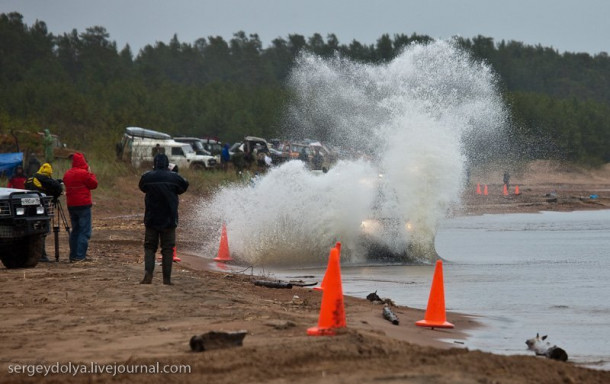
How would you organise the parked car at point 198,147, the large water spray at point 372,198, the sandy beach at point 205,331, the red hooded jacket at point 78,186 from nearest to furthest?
the sandy beach at point 205,331, the red hooded jacket at point 78,186, the large water spray at point 372,198, the parked car at point 198,147

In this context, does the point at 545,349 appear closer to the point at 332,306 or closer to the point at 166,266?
the point at 332,306

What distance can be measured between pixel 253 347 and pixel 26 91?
70.4 metres

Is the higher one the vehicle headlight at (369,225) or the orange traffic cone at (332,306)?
the vehicle headlight at (369,225)

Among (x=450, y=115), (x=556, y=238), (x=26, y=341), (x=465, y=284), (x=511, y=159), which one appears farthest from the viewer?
(x=511, y=159)

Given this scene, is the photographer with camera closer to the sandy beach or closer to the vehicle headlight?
the sandy beach

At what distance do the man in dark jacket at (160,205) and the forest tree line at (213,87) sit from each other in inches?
783

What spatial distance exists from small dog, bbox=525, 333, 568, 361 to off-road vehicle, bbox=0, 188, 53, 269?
27.6 ft

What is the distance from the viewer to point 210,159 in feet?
169

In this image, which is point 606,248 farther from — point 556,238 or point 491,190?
point 491,190

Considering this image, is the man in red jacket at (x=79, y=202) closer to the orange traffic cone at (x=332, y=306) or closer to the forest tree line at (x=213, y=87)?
the orange traffic cone at (x=332, y=306)

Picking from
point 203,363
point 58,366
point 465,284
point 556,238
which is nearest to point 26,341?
point 58,366

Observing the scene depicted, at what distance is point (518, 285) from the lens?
721 inches

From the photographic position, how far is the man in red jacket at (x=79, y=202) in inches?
703

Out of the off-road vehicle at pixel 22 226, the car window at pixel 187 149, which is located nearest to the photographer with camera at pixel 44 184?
the off-road vehicle at pixel 22 226
